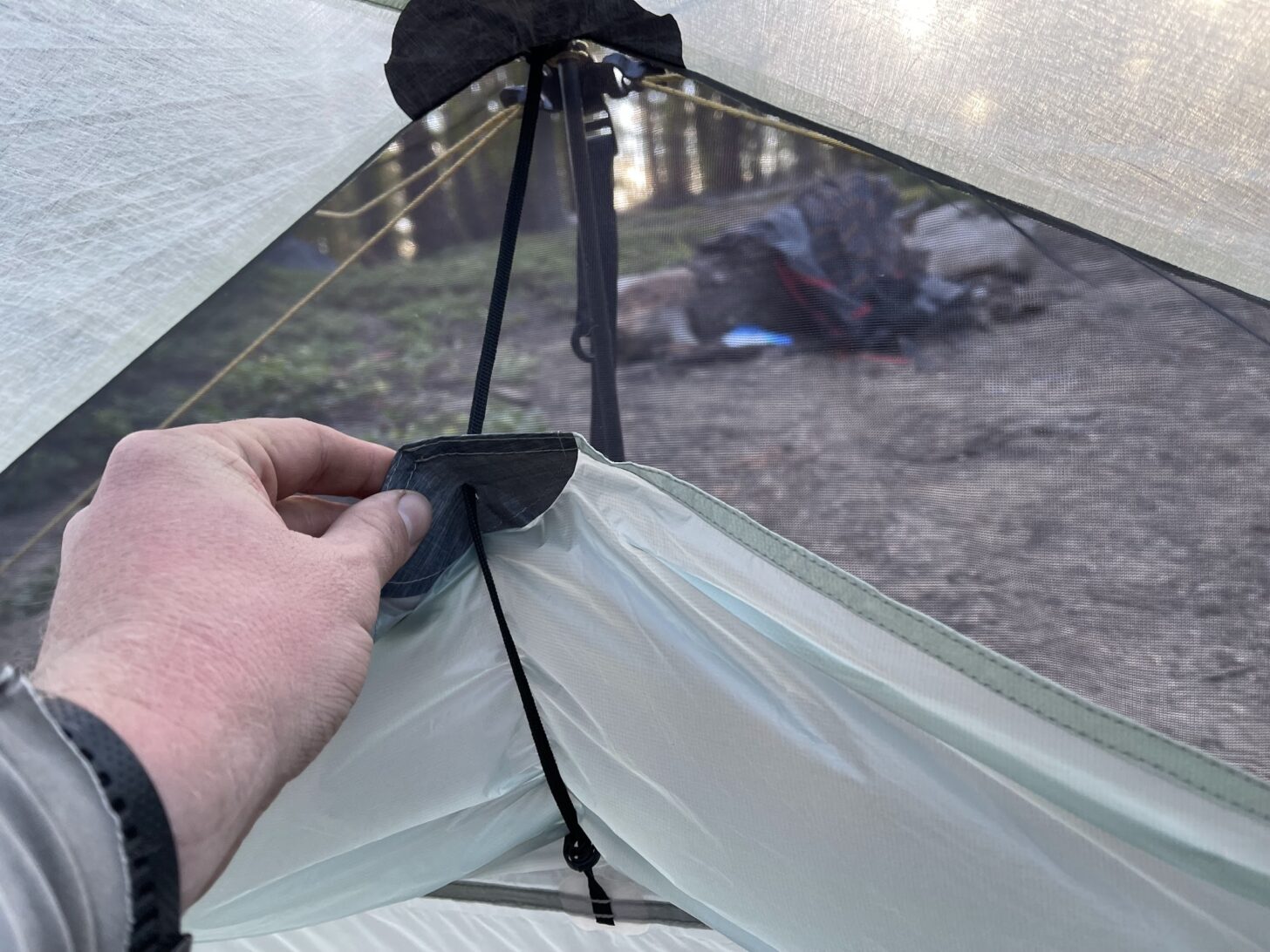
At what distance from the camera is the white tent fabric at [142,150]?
95cm

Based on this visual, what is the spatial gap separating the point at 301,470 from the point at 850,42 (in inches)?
24.0

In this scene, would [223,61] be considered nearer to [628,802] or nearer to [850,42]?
[850,42]

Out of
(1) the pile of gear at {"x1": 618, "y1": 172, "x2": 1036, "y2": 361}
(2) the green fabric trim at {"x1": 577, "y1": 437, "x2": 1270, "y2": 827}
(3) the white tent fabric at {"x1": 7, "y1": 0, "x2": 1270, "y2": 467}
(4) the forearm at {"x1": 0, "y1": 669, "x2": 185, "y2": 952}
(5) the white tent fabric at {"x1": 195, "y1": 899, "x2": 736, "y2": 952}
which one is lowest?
(5) the white tent fabric at {"x1": 195, "y1": 899, "x2": 736, "y2": 952}

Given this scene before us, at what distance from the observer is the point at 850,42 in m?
0.83

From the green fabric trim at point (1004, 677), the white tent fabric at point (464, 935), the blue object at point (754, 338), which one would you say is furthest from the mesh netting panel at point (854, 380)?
the white tent fabric at point (464, 935)

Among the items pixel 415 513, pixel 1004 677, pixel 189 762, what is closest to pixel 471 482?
pixel 415 513

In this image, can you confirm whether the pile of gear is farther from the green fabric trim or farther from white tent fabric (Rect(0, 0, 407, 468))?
white tent fabric (Rect(0, 0, 407, 468))

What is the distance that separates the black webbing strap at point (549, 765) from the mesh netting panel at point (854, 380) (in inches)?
7.8

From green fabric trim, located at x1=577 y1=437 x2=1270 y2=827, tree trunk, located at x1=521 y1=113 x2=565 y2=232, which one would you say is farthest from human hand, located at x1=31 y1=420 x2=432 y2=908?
tree trunk, located at x1=521 y1=113 x2=565 y2=232

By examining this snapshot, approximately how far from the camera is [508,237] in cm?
101

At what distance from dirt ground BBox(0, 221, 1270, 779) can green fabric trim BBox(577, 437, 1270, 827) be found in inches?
4.8

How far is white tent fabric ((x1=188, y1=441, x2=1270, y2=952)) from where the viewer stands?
2.40ft

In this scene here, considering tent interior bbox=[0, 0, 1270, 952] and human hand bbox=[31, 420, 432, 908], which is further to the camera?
tent interior bbox=[0, 0, 1270, 952]

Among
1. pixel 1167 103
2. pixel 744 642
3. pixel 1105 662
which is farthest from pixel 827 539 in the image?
pixel 1167 103
